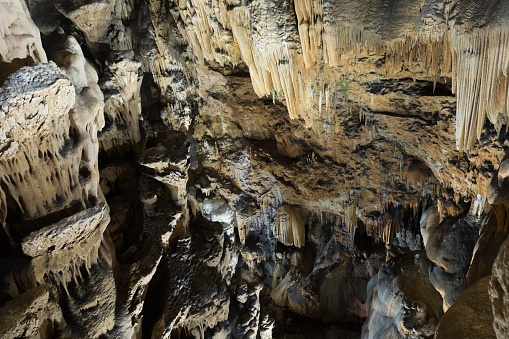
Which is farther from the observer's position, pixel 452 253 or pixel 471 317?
pixel 452 253

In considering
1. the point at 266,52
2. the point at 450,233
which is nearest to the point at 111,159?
the point at 266,52

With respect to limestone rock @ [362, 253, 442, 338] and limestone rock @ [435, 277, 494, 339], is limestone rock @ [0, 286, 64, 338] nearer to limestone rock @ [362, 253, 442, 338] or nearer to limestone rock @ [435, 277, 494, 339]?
limestone rock @ [435, 277, 494, 339]

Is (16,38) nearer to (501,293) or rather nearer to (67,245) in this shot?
(67,245)

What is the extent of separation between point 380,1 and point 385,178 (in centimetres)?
341

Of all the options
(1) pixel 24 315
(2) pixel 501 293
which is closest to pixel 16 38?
(1) pixel 24 315

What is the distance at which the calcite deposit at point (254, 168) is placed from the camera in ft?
9.64

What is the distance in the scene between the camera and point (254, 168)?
7.23m

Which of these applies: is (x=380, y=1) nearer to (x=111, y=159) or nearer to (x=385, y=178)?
(x=385, y=178)

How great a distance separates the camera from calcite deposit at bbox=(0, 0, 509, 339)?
9.64ft

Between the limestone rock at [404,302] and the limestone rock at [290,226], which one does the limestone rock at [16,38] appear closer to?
the limestone rock at [290,226]

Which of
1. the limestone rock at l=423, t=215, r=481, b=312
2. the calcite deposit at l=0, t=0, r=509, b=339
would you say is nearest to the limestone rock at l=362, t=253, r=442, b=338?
the calcite deposit at l=0, t=0, r=509, b=339

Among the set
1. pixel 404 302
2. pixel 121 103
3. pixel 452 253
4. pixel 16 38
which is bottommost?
pixel 404 302

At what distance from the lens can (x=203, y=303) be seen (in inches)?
196

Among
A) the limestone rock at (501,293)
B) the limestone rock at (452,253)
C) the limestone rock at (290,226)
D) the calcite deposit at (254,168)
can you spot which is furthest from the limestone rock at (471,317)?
the limestone rock at (290,226)
